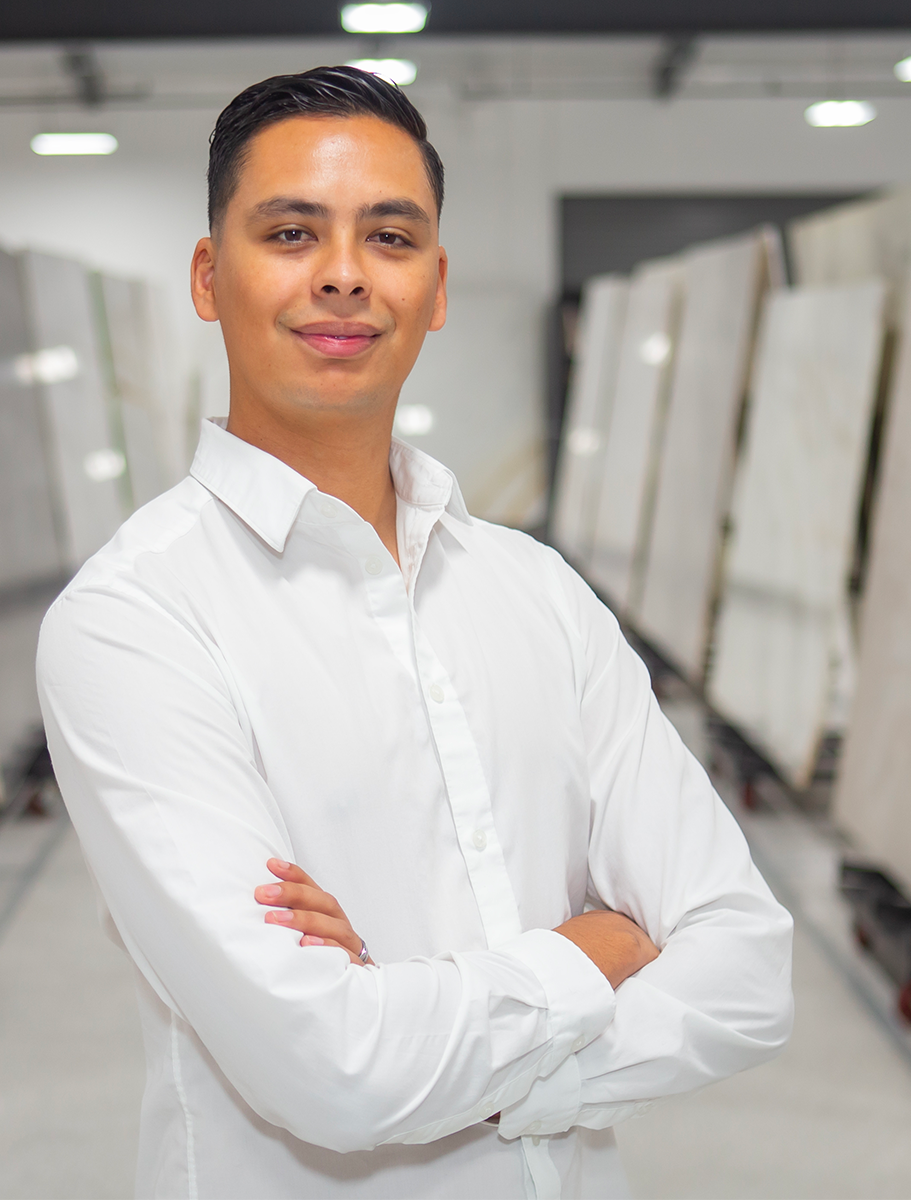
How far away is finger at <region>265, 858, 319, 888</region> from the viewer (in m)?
0.96

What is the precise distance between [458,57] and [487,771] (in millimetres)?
9954

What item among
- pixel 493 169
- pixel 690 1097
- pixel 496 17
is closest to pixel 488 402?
pixel 493 169

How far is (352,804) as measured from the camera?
3.48 ft

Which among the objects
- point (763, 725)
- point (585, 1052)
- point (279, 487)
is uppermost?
point (279, 487)

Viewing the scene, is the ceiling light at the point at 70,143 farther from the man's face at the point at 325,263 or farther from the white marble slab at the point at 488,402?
the man's face at the point at 325,263

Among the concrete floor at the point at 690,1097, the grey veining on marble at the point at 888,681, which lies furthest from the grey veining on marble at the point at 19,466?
the grey veining on marble at the point at 888,681

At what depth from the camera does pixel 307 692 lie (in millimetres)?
1065

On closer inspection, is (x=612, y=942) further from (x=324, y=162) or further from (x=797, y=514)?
(x=797, y=514)

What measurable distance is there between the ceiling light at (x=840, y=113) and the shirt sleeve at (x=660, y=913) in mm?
9653

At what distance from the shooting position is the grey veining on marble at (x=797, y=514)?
12.0 feet

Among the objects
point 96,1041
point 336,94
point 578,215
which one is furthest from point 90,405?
point 578,215

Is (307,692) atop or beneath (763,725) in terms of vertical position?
atop

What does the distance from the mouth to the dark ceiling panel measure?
369 centimetres

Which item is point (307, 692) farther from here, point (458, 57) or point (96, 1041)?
point (458, 57)
